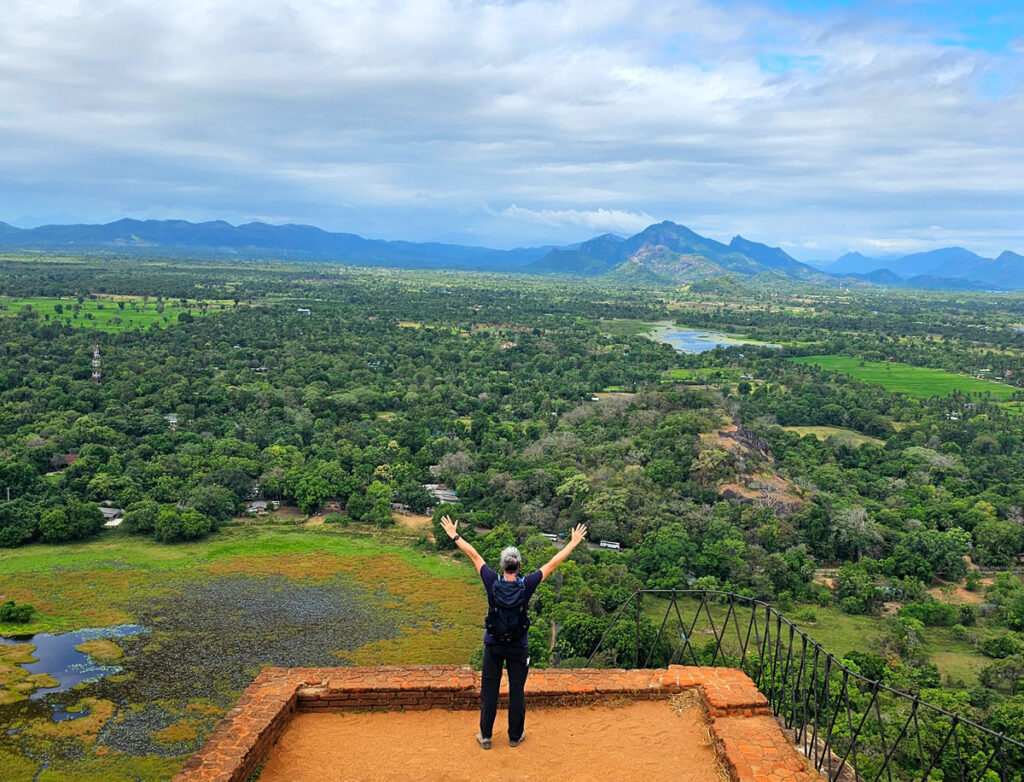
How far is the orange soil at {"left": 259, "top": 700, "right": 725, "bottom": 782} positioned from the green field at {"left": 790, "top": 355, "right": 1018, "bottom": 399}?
6097cm

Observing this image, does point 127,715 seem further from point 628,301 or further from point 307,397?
point 628,301

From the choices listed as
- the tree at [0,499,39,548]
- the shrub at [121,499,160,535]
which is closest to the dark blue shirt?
the shrub at [121,499,160,535]

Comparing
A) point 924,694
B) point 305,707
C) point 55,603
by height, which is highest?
point 305,707

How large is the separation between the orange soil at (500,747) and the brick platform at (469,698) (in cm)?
13

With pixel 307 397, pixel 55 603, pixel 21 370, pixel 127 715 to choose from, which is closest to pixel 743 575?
pixel 127 715

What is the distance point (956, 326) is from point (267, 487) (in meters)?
109

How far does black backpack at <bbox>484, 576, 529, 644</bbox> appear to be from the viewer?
6199mm

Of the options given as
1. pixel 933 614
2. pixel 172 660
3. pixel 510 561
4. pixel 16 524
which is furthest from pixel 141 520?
pixel 933 614

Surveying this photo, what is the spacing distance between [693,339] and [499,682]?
301 feet

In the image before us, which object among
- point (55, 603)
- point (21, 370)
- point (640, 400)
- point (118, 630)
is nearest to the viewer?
point (118, 630)

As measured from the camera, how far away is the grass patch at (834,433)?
47406 mm

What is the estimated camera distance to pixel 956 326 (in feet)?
357

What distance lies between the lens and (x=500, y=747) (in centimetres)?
714

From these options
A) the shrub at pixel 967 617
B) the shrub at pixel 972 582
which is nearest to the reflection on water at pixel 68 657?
the shrub at pixel 967 617
